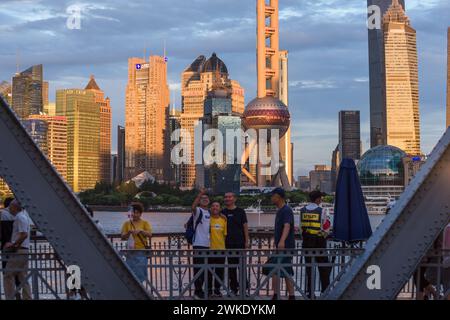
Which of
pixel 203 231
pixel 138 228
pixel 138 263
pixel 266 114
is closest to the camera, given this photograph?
pixel 138 263

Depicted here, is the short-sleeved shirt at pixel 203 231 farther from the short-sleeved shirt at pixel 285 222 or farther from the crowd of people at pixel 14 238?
the crowd of people at pixel 14 238

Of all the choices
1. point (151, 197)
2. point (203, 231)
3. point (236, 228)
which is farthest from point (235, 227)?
point (151, 197)

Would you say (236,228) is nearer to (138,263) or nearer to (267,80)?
(138,263)

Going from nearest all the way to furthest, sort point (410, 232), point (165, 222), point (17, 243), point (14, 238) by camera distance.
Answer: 1. point (410, 232)
2. point (17, 243)
3. point (14, 238)
4. point (165, 222)

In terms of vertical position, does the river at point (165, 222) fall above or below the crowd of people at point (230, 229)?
below

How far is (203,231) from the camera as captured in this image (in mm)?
13125

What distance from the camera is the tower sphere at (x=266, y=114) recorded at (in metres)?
191

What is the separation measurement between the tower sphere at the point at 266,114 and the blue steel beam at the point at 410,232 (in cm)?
18194

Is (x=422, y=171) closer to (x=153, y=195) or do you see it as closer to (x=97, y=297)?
(x=97, y=297)

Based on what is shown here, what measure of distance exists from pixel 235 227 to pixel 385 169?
18154cm

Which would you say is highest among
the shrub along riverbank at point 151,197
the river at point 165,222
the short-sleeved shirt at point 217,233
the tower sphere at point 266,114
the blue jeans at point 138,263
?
the tower sphere at point 266,114

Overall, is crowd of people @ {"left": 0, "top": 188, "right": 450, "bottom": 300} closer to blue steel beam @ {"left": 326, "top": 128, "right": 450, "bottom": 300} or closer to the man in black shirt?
the man in black shirt

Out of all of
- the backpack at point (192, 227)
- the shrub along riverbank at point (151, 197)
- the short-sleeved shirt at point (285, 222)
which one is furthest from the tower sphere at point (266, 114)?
the short-sleeved shirt at point (285, 222)
